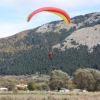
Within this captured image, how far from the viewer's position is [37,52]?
551ft

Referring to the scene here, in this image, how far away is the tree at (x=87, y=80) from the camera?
64.1 m

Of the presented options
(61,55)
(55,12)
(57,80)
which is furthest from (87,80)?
(61,55)

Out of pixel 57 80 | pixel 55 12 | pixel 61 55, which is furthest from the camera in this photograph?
pixel 61 55

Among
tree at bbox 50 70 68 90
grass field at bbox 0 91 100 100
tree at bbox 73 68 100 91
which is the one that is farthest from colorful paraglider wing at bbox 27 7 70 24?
tree at bbox 50 70 68 90

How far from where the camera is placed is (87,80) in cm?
6500

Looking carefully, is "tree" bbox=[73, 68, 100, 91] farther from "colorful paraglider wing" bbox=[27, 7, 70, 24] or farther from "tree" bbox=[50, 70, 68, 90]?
"colorful paraglider wing" bbox=[27, 7, 70, 24]

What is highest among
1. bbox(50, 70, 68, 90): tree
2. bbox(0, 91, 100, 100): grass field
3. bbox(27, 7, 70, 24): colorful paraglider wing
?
bbox(27, 7, 70, 24): colorful paraglider wing

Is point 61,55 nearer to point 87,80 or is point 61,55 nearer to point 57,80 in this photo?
point 57,80

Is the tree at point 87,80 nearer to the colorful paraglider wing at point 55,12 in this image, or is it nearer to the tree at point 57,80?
the tree at point 57,80

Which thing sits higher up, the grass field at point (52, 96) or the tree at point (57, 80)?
the grass field at point (52, 96)

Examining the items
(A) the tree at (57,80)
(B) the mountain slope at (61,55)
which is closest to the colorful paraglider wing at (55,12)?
(A) the tree at (57,80)

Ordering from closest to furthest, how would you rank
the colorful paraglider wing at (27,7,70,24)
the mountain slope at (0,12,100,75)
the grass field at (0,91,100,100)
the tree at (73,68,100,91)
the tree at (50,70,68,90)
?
the colorful paraglider wing at (27,7,70,24)
the grass field at (0,91,100,100)
the tree at (73,68,100,91)
the tree at (50,70,68,90)
the mountain slope at (0,12,100,75)

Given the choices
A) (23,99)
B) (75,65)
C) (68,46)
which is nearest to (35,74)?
(75,65)

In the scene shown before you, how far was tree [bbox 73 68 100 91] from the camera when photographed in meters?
64.1
